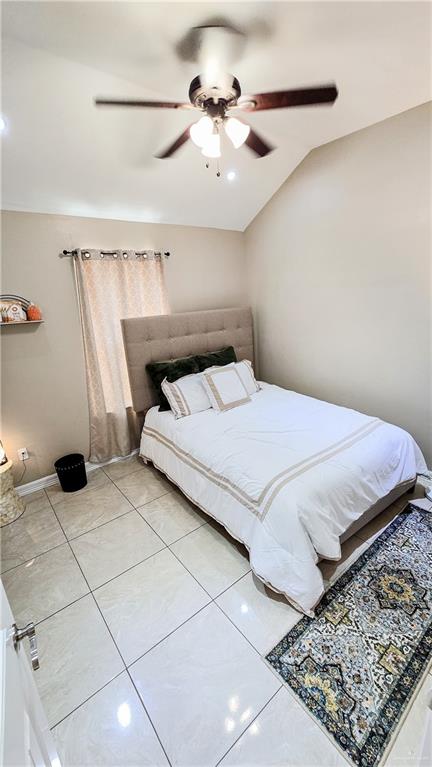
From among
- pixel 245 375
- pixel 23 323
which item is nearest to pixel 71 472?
pixel 23 323

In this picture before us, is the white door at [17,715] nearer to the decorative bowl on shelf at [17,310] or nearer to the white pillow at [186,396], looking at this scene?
the white pillow at [186,396]

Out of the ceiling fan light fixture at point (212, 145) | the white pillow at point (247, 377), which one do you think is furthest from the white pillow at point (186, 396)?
the ceiling fan light fixture at point (212, 145)

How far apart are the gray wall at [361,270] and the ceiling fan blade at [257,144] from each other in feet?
3.96

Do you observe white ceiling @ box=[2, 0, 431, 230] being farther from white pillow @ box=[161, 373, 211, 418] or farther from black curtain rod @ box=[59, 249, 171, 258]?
white pillow @ box=[161, 373, 211, 418]

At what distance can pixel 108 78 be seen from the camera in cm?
173

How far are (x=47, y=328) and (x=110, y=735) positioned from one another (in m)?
2.59

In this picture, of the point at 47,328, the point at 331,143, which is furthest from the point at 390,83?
the point at 47,328

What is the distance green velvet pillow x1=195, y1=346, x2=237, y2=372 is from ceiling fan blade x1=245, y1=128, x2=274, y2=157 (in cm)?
178

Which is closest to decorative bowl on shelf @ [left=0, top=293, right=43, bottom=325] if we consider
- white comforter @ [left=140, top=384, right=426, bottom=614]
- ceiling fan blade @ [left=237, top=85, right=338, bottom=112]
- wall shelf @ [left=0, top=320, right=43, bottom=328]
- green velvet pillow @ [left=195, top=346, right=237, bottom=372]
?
wall shelf @ [left=0, top=320, right=43, bottom=328]

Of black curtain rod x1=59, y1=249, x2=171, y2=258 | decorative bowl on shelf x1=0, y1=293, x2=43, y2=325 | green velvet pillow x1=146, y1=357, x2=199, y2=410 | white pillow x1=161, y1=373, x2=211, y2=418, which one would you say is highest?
black curtain rod x1=59, y1=249, x2=171, y2=258

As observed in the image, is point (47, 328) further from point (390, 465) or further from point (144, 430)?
point (390, 465)

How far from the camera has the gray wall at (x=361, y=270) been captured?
2.32 m

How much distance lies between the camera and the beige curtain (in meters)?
2.83

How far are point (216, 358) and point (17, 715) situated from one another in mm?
2794
